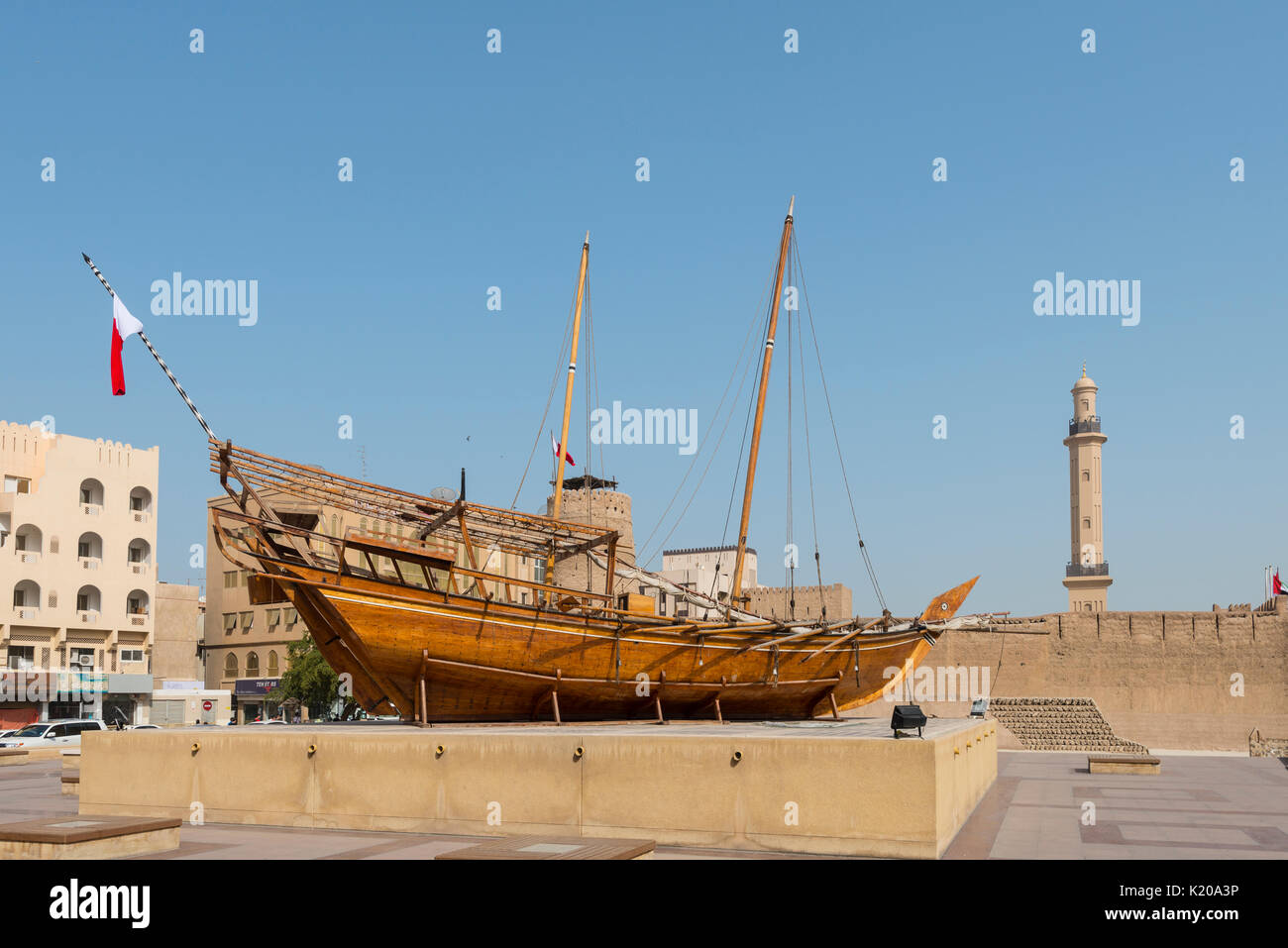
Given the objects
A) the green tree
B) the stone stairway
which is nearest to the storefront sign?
the green tree

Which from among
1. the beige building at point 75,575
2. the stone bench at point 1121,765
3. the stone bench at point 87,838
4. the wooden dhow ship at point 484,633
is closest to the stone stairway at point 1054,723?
the stone bench at point 1121,765

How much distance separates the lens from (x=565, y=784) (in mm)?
14734

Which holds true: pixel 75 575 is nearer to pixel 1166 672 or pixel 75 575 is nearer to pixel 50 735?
pixel 50 735

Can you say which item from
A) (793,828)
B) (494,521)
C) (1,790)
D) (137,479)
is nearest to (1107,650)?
(494,521)

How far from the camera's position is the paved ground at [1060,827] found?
13.6 meters

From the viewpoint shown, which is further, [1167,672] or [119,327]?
[1167,672]

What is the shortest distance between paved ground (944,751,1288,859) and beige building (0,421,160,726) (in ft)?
117

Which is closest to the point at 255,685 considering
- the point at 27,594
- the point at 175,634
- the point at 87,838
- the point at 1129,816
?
the point at 175,634

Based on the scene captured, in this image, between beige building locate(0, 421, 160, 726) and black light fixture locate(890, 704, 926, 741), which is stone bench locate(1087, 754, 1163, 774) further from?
beige building locate(0, 421, 160, 726)

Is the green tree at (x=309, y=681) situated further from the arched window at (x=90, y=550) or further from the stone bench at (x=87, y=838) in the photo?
the stone bench at (x=87, y=838)

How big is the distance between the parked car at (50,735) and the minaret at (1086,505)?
170 ft

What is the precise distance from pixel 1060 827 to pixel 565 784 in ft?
23.5

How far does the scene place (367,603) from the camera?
18.3 meters
